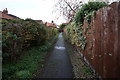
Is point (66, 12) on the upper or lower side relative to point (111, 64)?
upper

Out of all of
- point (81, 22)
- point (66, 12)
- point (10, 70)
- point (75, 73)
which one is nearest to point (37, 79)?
point (10, 70)

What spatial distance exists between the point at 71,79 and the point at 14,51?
10.1 ft

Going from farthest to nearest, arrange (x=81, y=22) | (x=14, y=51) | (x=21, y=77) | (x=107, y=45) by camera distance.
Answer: (x=81, y=22), (x=14, y=51), (x=21, y=77), (x=107, y=45)

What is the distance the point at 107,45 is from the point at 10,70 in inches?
150

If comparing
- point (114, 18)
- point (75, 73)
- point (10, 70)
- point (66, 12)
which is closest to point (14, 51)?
point (10, 70)

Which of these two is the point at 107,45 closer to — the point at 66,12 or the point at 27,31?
the point at 27,31

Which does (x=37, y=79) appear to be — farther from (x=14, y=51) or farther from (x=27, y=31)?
(x=27, y=31)

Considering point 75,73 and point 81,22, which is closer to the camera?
point 75,73

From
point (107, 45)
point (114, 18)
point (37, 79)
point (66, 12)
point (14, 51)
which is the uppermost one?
point (66, 12)

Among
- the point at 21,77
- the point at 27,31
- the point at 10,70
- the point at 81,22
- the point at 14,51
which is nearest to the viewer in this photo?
the point at 21,77

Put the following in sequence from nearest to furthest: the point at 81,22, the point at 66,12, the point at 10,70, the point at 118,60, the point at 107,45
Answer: the point at 118,60 < the point at 107,45 < the point at 10,70 < the point at 81,22 < the point at 66,12

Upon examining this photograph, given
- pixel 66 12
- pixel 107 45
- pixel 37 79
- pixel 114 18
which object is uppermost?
pixel 66 12

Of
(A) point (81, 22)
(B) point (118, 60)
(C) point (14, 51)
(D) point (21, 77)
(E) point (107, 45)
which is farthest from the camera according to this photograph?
(A) point (81, 22)

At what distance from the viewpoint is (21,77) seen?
17.3 feet
